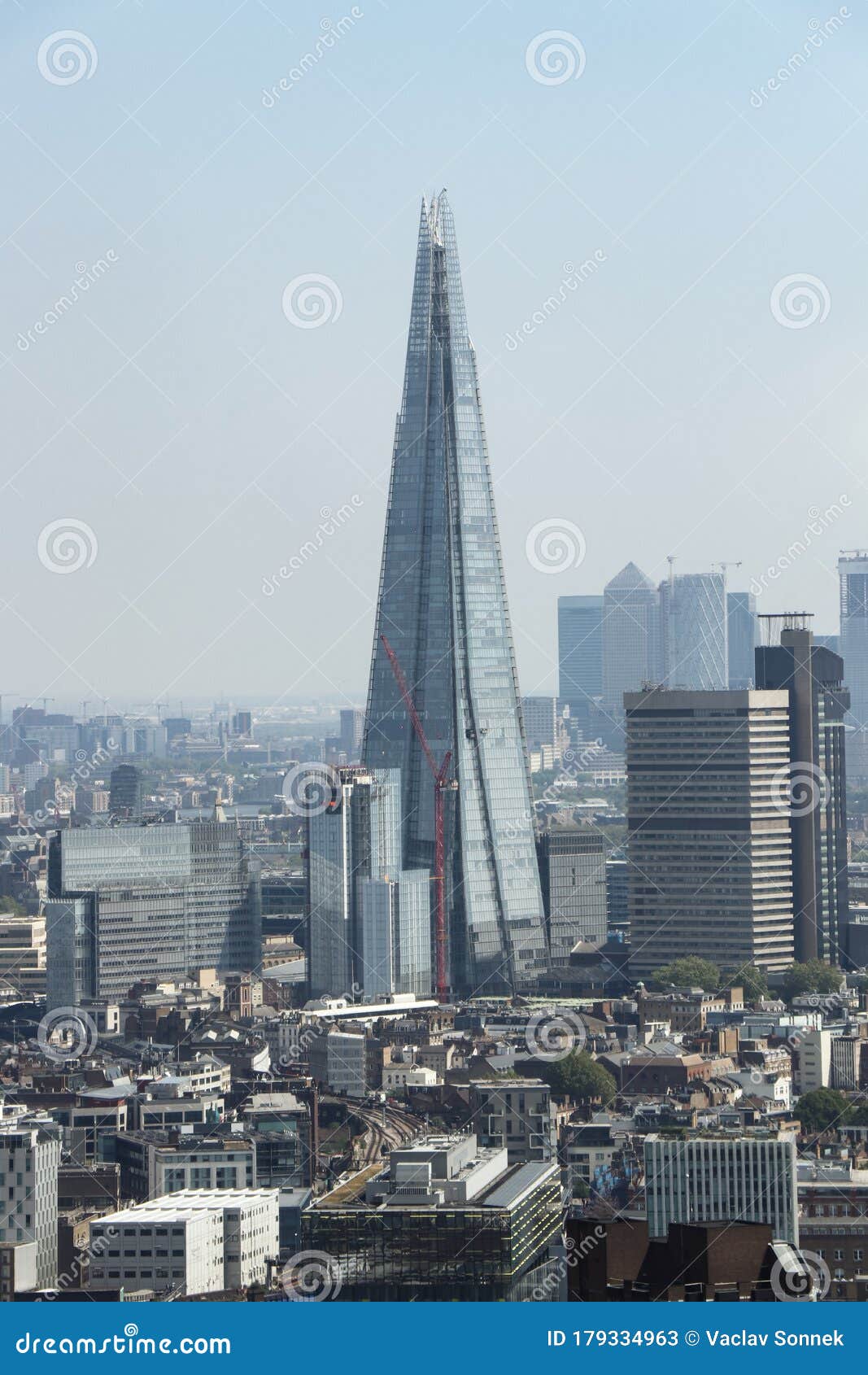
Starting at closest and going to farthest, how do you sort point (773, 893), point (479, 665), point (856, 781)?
point (773, 893) → point (479, 665) → point (856, 781)

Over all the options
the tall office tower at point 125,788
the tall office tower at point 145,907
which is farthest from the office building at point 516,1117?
the tall office tower at point 125,788

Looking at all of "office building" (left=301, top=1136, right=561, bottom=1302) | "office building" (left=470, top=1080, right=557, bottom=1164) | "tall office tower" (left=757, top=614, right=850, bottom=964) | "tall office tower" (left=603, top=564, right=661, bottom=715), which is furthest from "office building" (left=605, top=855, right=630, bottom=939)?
"office building" (left=301, top=1136, right=561, bottom=1302)

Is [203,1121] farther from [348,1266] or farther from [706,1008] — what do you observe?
[706,1008]

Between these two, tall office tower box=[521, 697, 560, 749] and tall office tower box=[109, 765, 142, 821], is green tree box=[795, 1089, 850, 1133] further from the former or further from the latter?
tall office tower box=[521, 697, 560, 749]

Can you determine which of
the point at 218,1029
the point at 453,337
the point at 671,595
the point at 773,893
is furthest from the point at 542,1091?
the point at 671,595

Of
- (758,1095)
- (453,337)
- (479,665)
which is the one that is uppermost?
(453,337)
